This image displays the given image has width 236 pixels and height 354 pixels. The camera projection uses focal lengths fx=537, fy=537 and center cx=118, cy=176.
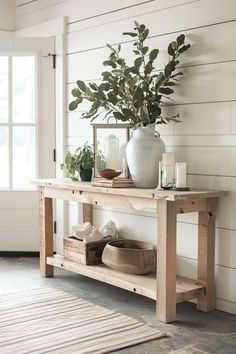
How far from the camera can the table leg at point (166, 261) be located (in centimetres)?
302

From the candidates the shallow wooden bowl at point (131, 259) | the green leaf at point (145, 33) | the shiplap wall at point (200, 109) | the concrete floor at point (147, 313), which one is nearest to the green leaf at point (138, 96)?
the shiplap wall at point (200, 109)

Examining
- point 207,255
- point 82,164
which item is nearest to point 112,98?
point 82,164

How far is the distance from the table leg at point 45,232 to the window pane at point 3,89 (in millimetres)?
1004

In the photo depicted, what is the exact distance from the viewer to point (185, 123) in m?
3.47

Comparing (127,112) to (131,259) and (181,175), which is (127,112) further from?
(131,259)

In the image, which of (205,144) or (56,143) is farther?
(56,143)

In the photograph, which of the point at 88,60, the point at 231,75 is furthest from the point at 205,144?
the point at 88,60

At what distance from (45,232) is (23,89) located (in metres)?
1.36

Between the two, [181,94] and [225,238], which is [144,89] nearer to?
[181,94]

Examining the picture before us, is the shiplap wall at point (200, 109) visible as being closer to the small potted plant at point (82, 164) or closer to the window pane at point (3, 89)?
the small potted plant at point (82, 164)

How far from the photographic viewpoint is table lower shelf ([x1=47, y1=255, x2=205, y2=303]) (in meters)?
3.15

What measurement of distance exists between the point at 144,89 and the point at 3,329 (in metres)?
1.68

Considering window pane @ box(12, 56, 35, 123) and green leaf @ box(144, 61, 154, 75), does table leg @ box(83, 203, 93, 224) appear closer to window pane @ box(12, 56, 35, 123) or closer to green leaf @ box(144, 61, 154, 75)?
window pane @ box(12, 56, 35, 123)

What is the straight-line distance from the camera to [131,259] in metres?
3.44
